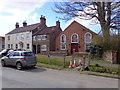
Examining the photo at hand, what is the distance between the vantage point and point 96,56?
16406mm

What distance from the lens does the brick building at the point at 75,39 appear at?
896 inches

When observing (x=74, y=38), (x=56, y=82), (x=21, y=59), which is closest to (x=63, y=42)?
(x=74, y=38)

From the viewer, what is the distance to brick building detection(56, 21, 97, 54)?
2275 centimetres

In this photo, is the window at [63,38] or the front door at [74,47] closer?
the front door at [74,47]

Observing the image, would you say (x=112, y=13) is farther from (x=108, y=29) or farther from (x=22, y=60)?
(x=22, y=60)

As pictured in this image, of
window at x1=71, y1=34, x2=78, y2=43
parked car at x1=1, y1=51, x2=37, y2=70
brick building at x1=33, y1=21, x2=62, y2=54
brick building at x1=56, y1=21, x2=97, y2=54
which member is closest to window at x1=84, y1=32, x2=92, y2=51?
brick building at x1=56, y1=21, x2=97, y2=54

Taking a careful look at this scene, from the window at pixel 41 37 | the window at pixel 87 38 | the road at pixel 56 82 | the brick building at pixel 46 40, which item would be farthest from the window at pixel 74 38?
the road at pixel 56 82

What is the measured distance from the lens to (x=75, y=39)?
2425cm

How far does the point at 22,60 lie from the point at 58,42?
56.6 ft

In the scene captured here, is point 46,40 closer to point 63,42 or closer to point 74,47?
point 63,42

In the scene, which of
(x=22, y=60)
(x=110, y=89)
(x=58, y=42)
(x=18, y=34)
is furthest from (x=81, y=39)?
(x=18, y=34)

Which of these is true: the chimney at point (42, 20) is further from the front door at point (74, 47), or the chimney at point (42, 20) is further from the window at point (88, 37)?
the window at point (88, 37)

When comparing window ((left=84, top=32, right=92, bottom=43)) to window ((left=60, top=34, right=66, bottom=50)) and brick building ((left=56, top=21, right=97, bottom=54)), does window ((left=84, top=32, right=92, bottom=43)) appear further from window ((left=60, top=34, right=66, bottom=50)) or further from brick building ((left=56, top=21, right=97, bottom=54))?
window ((left=60, top=34, right=66, bottom=50))

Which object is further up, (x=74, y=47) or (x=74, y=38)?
(x=74, y=38)
